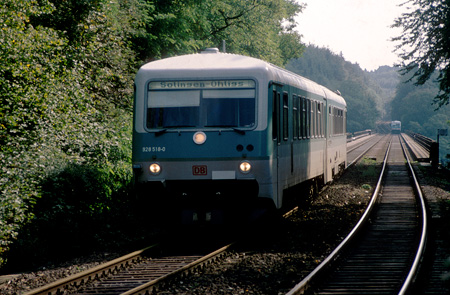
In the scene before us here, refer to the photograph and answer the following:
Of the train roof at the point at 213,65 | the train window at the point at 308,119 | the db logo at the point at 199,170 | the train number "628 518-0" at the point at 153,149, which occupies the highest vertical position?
the train roof at the point at 213,65

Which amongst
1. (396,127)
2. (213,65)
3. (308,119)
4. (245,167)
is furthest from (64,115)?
(396,127)

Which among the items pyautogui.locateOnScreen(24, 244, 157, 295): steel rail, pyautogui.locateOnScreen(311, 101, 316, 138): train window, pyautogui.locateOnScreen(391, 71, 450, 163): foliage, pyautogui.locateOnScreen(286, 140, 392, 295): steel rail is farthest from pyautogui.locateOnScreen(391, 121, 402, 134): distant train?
pyautogui.locateOnScreen(24, 244, 157, 295): steel rail

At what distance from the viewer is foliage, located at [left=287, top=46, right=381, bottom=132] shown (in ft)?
420

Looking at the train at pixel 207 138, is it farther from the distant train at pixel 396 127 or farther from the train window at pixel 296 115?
the distant train at pixel 396 127

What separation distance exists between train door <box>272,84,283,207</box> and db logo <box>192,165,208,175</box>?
1245mm

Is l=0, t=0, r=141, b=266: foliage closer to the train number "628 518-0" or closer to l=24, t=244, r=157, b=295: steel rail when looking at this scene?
l=24, t=244, r=157, b=295: steel rail

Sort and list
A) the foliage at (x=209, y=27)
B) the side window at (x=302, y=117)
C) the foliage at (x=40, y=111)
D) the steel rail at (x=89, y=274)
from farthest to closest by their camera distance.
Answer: the foliage at (x=209, y=27)
the side window at (x=302, y=117)
the foliage at (x=40, y=111)
the steel rail at (x=89, y=274)

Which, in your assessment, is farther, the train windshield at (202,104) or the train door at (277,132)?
the train door at (277,132)

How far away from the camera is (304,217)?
1499cm

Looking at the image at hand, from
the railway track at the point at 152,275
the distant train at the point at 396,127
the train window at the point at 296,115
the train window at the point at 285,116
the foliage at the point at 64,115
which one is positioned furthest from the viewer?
the distant train at the point at 396,127

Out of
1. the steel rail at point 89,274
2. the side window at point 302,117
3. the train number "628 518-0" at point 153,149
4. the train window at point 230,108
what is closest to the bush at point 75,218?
the steel rail at point 89,274

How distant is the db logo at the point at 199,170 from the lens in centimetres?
1109

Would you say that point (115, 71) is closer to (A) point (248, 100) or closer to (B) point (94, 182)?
(B) point (94, 182)

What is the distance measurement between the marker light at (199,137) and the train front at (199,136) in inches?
0.6
